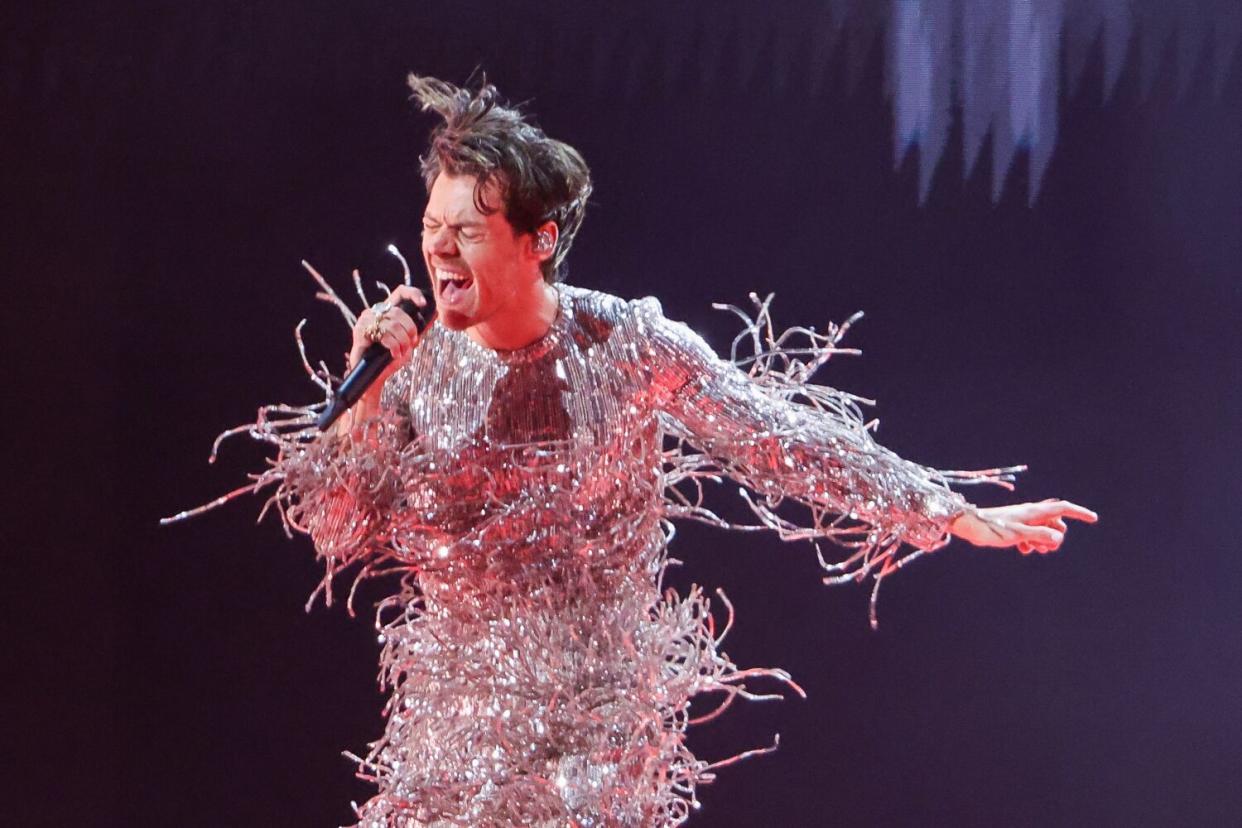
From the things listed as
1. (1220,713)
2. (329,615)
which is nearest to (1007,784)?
(1220,713)

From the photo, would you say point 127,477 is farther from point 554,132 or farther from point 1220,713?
point 1220,713

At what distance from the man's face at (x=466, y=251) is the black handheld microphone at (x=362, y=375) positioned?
5 centimetres

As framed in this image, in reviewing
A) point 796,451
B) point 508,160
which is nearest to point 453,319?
point 508,160

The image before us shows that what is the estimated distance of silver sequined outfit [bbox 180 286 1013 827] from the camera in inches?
56.5

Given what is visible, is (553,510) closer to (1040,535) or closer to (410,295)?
(410,295)

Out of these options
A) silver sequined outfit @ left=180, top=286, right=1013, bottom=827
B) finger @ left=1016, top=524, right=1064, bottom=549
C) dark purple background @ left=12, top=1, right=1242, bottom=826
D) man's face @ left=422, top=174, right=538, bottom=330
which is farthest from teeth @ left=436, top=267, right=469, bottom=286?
dark purple background @ left=12, top=1, right=1242, bottom=826

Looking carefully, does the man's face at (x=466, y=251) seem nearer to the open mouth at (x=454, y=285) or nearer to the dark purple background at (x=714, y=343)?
the open mouth at (x=454, y=285)

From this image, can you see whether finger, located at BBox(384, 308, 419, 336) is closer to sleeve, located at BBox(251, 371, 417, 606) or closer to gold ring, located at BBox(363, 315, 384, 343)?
gold ring, located at BBox(363, 315, 384, 343)

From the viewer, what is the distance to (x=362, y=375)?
4.42ft

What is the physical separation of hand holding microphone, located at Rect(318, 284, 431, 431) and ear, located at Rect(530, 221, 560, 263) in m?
0.13

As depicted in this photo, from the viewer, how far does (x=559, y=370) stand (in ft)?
4.83

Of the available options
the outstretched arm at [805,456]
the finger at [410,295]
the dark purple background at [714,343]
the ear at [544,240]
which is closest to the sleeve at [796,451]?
the outstretched arm at [805,456]

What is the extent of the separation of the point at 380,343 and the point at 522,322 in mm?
161

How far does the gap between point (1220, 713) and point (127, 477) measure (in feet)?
5.25
